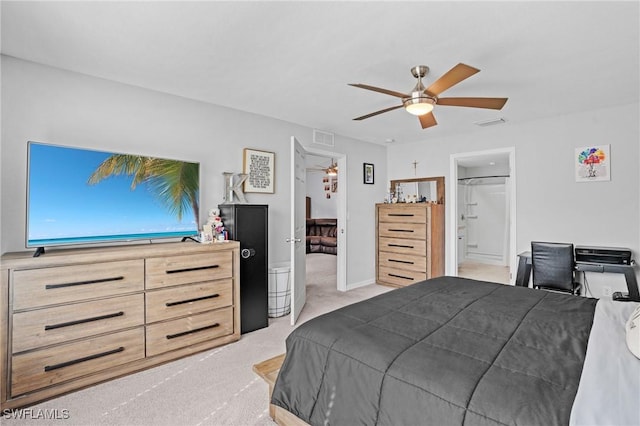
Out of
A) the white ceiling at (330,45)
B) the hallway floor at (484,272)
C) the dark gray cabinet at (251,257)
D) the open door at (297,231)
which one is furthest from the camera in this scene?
the hallway floor at (484,272)

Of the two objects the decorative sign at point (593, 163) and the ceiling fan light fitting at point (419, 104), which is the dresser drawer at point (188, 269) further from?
the decorative sign at point (593, 163)

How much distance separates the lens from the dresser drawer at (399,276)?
15.8 ft

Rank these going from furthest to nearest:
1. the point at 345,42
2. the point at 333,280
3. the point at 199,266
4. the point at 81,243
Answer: the point at 333,280 < the point at 199,266 < the point at 81,243 < the point at 345,42

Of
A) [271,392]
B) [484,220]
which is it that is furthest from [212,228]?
[484,220]

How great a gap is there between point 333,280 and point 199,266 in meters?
3.08

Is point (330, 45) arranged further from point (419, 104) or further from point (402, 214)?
point (402, 214)

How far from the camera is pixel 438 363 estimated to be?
1.24 meters

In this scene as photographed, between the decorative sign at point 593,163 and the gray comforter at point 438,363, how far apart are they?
95.1 inches

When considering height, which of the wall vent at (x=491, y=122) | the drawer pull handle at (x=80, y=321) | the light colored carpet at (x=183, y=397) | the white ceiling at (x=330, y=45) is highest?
the wall vent at (x=491, y=122)

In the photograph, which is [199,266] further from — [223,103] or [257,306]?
[223,103]

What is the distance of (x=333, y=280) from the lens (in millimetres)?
5469

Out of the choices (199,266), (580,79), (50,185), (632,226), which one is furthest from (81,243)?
(632,226)

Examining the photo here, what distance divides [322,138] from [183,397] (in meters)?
3.45

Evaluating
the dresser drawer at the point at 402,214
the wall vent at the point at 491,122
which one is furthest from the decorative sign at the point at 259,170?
the wall vent at the point at 491,122
